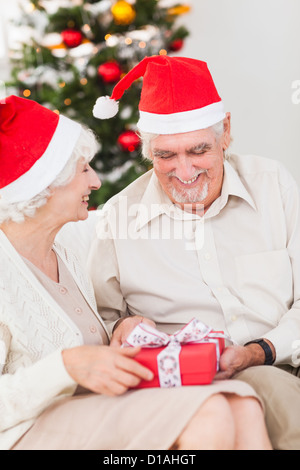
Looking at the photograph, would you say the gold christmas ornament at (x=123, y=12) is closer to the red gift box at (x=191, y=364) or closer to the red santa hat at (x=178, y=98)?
the red santa hat at (x=178, y=98)

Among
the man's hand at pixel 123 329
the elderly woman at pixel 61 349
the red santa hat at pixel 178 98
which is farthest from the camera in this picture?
the red santa hat at pixel 178 98

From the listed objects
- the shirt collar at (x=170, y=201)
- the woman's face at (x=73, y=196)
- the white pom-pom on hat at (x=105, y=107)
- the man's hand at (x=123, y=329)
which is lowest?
the man's hand at (x=123, y=329)

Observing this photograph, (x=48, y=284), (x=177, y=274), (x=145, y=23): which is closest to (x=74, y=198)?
(x=48, y=284)

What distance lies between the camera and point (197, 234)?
187cm

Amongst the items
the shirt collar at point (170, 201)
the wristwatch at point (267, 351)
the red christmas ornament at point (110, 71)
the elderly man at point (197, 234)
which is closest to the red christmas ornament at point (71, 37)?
the red christmas ornament at point (110, 71)

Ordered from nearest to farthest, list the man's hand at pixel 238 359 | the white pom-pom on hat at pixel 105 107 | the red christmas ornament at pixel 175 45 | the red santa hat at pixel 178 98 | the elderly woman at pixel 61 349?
the elderly woman at pixel 61 349, the man's hand at pixel 238 359, the red santa hat at pixel 178 98, the white pom-pom on hat at pixel 105 107, the red christmas ornament at pixel 175 45

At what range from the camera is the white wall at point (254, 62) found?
150 inches

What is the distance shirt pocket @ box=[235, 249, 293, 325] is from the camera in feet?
5.95

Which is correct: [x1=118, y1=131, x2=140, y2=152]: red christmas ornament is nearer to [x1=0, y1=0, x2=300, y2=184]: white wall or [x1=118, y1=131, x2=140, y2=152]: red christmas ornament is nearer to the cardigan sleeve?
[x1=0, y1=0, x2=300, y2=184]: white wall

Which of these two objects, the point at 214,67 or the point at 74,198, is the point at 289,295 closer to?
the point at 74,198

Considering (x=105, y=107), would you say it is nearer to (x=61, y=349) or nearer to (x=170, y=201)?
(x=170, y=201)

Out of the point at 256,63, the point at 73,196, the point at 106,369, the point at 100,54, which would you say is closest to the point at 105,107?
the point at 73,196

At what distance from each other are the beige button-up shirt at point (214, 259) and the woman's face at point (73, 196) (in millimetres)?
327
